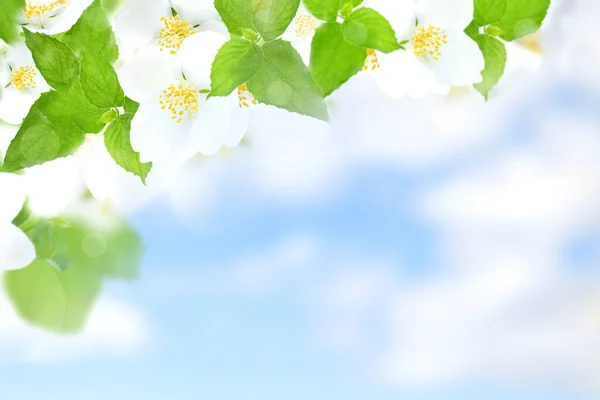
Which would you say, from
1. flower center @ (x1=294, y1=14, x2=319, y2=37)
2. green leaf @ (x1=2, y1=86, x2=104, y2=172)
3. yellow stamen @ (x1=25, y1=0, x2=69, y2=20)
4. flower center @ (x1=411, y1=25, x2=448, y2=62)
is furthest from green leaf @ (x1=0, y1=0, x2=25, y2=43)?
flower center @ (x1=411, y1=25, x2=448, y2=62)

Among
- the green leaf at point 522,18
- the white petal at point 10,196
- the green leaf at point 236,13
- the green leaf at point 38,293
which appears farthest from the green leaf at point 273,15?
the green leaf at point 38,293

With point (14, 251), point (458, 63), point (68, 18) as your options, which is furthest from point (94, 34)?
point (458, 63)

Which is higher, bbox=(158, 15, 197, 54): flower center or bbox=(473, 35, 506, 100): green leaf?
bbox=(473, 35, 506, 100): green leaf

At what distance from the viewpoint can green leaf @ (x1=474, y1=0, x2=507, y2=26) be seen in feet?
2.36

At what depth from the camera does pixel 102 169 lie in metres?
0.83

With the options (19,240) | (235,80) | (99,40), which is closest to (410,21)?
(235,80)

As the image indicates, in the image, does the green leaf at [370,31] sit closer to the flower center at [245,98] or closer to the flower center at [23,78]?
the flower center at [245,98]

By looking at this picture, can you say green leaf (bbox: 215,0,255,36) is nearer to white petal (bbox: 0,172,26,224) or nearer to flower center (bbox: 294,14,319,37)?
flower center (bbox: 294,14,319,37)

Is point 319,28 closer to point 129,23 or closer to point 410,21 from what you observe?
point 410,21

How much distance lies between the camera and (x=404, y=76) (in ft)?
2.38

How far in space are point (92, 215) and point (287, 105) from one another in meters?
0.41

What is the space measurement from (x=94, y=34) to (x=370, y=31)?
0.94 ft

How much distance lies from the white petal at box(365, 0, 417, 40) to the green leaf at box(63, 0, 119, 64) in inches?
10.3

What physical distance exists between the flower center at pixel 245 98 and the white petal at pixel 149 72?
6 cm
